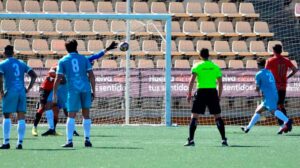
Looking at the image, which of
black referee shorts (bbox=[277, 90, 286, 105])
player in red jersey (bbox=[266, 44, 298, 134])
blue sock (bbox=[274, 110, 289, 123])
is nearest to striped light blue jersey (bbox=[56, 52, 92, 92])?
blue sock (bbox=[274, 110, 289, 123])

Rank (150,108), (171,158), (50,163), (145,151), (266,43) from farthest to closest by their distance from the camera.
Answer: (266,43) → (150,108) → (145,151) → (171,158) → (50,163)

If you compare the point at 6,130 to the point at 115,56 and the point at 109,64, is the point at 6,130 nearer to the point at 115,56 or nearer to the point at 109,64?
the point at 109,64

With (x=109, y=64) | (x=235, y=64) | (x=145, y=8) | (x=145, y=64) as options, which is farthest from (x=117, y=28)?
(x=235, y=64)

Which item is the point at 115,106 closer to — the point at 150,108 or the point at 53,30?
the point at 150,108

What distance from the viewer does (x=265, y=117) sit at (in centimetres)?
2650

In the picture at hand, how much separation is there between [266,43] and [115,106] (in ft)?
23.7

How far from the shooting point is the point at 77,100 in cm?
1561

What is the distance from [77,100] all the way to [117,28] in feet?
40.7

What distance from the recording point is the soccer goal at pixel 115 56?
24.6m

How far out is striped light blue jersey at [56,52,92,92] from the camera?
1548 cm

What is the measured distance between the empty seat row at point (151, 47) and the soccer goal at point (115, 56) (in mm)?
29

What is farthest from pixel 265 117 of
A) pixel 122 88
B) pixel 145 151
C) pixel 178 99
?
pixel 145 151

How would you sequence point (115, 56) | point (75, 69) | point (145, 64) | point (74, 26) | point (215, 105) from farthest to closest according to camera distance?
point (74, 26), point (115, 56), point (145, 64), point (215, 105), point (75, 69)

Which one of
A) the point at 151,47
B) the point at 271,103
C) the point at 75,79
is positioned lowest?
the point at 271,103
